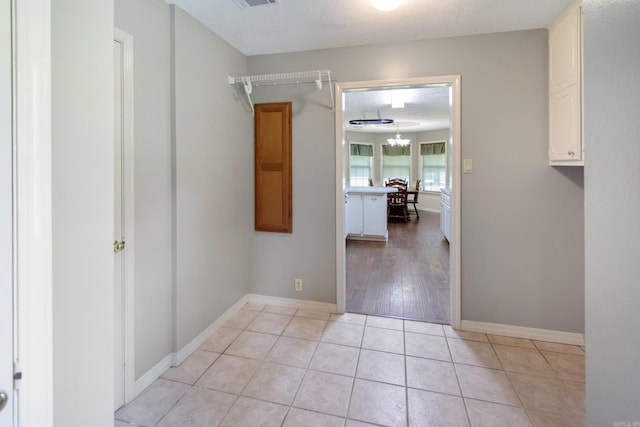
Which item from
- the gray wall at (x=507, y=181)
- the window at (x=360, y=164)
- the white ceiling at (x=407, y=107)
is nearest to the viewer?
the gray wall at (x=507, y=181)

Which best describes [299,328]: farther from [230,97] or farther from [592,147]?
[592,147]

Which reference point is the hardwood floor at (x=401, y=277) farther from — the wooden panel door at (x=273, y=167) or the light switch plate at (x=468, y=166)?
the light switch plate at (x=468, y=166)

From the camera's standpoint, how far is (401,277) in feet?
13.1

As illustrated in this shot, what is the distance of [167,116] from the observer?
6.86 feet

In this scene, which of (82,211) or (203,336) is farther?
(203,336)

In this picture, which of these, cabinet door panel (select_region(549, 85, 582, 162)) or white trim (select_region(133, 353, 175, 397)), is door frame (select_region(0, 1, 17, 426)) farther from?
cabinet door panel (select_region(549, 85, 582, 162))

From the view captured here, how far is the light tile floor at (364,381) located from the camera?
5.60ft

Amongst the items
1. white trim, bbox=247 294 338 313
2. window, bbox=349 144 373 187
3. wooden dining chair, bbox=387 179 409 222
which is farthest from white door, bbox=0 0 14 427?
window, bbox=349 144 373 187

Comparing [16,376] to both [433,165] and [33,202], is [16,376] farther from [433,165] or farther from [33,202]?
[433,165]

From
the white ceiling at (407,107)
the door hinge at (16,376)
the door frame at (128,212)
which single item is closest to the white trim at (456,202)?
the white ceiling at (407,107)

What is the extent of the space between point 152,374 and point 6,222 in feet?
5.64

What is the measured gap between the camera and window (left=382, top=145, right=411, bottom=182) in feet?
32.1

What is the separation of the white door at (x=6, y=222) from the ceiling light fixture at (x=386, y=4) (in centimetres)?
190

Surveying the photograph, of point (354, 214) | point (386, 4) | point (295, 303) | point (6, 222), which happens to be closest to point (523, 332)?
point (295, 303)
